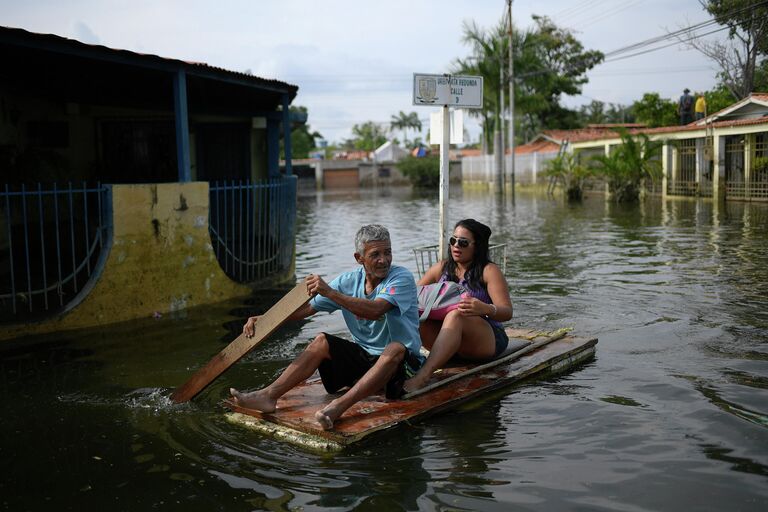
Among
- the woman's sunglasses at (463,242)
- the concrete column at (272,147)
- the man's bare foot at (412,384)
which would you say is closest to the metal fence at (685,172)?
the concrete column at (272,147)

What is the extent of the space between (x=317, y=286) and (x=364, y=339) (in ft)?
2.97

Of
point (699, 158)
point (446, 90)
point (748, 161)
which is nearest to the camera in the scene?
point (446, 90)

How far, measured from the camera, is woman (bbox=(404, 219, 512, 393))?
5.86 meters

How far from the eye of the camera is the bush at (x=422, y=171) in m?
57.9

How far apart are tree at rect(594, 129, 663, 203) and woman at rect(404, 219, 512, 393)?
24.4 m

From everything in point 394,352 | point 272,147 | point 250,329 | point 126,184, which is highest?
point 272,147

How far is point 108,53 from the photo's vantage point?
29.7 feet

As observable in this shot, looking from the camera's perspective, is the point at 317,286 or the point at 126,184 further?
the point at 126,184

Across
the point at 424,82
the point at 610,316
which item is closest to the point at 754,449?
the point at 610,316

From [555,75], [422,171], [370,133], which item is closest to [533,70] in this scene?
[555,75]

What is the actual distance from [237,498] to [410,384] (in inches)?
66.0

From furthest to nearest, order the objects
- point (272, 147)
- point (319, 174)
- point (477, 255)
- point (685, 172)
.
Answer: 1. point (319, 174)
2. point (685, 172)
3. point (272, 147)
4. point (477, 255)

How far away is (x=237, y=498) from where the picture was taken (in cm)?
430

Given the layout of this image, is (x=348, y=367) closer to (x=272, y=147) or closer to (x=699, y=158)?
(x=272, y=147)
